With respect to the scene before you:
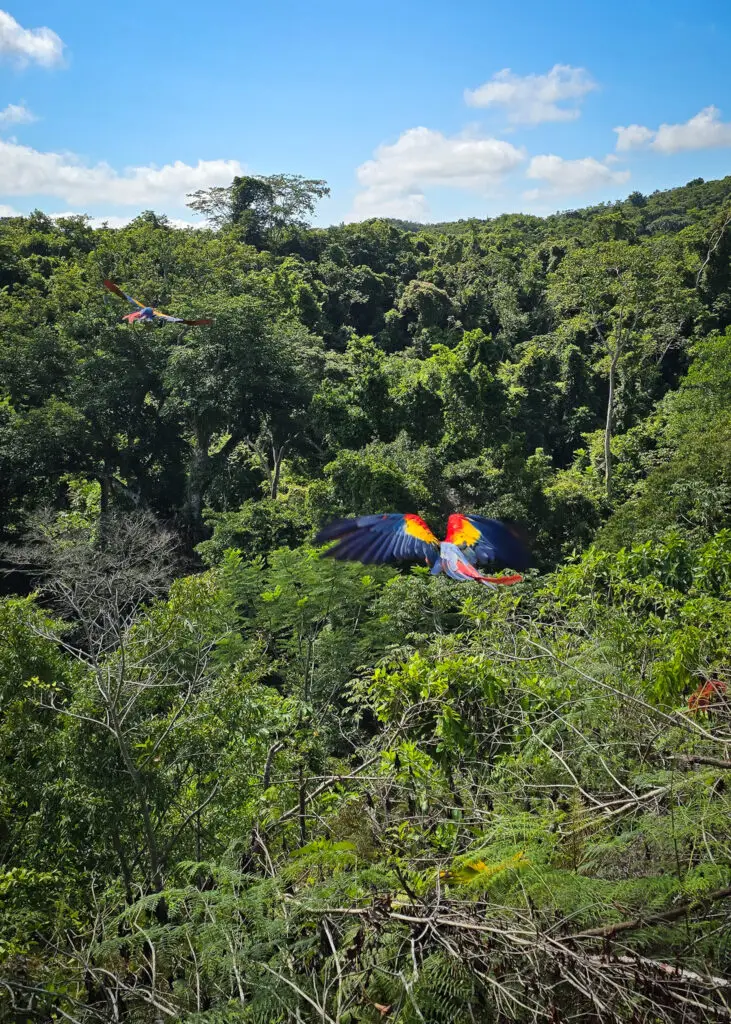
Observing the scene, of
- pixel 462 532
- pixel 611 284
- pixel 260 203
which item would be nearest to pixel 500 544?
pixel 462 532

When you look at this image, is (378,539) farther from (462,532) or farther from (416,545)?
(462,532)

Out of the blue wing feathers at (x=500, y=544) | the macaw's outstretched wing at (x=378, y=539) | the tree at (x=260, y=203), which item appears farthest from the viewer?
the tree at (x=260, y=203)

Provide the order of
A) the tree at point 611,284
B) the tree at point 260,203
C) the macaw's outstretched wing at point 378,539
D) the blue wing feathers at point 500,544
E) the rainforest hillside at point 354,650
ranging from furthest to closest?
the tree at point 260,203 → the tree at point 611,284 → the blue wing feathers at point 500,544 → the macaw's outstretched wing at point 378,539 → the rainforest hillside at point 354,650

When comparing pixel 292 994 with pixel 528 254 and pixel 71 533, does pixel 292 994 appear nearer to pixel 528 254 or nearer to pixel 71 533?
pixel 71 533

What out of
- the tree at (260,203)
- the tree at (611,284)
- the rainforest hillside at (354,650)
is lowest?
the rainforest hillside at (354,650)

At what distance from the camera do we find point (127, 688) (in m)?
3.75

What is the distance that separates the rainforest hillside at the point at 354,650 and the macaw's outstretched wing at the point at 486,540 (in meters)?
0.38

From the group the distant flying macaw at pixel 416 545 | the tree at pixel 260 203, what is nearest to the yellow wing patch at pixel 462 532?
the distant flying macaw at pixel 416 545

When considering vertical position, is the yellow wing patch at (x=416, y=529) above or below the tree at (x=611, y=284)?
below

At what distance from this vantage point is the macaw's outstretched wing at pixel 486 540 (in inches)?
191

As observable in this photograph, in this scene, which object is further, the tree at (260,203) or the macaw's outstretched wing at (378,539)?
the tree at (260,203)

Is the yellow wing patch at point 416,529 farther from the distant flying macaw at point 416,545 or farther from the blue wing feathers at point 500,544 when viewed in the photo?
the blue wing feathers at point 500,544

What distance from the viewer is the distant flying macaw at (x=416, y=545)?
180 inches

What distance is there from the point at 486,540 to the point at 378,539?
838mm
